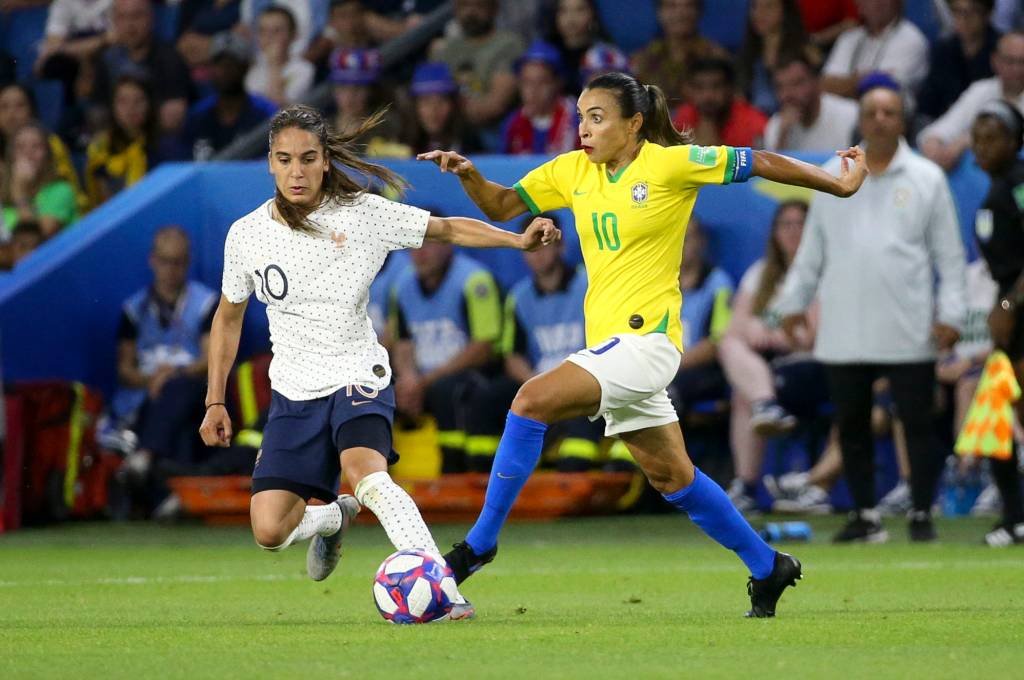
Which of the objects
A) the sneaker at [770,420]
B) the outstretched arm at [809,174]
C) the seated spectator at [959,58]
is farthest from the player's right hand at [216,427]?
the seated spectator at [959,58]

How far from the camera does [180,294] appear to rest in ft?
45.4

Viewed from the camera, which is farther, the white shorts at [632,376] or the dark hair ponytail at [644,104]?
the dark hair ponytail at [644,104]

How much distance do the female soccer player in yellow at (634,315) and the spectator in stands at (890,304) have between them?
3666 millimetres

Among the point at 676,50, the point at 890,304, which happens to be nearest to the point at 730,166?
the point at 890,304

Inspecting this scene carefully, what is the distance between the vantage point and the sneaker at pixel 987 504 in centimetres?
1295

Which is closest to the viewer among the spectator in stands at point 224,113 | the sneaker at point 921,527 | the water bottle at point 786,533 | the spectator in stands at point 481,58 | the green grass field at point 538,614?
the green grass field at point 538,614

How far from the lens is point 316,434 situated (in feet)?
23.7

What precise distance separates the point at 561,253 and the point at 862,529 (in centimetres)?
348

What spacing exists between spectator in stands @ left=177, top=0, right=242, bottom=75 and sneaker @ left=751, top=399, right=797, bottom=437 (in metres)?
7.01

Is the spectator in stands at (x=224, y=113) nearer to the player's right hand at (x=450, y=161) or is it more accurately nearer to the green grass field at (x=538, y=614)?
the green grass field at (x=538, y=614)

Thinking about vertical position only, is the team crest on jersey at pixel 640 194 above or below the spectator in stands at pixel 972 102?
below

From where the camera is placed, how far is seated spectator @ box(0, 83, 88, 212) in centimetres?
1611

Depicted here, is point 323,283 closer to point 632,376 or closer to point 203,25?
point 632,376

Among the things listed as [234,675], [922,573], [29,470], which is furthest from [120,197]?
[234,675]
